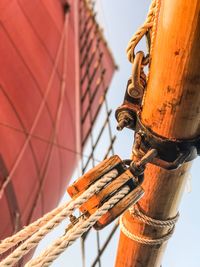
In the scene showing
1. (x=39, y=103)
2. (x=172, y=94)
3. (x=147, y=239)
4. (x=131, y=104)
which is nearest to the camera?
(x=172, y=94)

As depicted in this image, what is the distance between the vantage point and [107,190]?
2.87ft

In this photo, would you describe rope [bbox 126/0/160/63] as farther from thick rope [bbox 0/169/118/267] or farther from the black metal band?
thick rope [bbox 0/169/118/267]

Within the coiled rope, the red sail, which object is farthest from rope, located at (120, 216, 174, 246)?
the red sail

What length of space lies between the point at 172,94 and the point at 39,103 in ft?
9.25

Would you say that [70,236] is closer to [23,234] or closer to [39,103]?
[23,234]

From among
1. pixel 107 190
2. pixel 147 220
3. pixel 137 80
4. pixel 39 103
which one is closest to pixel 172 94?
pixel 137 80

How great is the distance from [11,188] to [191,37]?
221cm

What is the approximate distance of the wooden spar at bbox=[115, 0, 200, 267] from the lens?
74 cm

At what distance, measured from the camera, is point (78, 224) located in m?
0.86

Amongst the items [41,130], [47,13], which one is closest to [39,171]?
[41,130]

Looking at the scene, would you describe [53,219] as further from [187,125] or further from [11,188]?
[11,188]

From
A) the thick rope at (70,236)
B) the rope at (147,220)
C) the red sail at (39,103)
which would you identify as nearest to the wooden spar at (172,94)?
the rope at (147,220)

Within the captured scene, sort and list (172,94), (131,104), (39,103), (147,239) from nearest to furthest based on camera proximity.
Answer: (172,94)
(131,104)
(147,239)
(39,103)

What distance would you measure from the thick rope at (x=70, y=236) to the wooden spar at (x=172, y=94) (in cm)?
13
